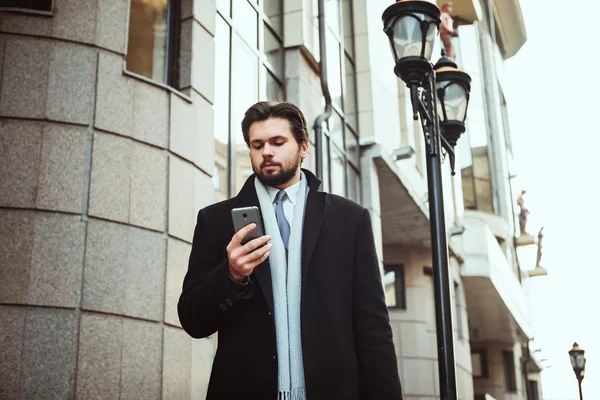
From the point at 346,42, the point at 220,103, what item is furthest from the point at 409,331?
the point at 220,103

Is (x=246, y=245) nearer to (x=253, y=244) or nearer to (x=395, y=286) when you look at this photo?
(x=253, y=244)

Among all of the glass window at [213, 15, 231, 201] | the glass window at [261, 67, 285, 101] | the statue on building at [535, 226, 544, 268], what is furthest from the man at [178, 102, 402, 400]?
the statue on building at [535, 226, 544, 268]

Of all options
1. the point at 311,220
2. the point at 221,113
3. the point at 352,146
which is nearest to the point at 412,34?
the point at 221,113

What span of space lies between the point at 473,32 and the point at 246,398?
3536 cm

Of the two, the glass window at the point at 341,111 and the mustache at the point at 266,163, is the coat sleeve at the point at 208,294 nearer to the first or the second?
the mustache at the point at 266,163

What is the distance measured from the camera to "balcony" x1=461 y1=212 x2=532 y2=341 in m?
24.1

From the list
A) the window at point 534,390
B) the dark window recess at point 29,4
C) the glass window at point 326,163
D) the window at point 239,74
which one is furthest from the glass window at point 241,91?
the window at point 534,390

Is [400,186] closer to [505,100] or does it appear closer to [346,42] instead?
[346,42]

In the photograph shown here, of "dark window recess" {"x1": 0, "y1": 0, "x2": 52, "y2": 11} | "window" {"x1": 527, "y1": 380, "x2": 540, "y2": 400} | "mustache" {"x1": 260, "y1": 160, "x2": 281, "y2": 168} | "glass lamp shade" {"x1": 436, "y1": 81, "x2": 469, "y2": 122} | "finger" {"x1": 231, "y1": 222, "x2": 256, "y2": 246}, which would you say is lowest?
"window" {"x1": 527, "y1": 380, "x2": 540, "y2": 400}

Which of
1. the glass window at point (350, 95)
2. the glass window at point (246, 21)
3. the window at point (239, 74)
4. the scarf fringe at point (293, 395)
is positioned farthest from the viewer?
the glass window at point (350, 95)

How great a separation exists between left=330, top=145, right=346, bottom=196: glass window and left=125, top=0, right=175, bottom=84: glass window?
566 cm

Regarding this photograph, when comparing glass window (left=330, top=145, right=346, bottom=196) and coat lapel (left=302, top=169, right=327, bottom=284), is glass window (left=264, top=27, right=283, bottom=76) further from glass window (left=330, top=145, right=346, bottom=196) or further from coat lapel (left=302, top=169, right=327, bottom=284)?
coat lapel (left=302, top=169, right=327, bottom=284)

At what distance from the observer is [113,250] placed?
8.01 metres

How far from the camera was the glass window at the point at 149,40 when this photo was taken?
9.38m
